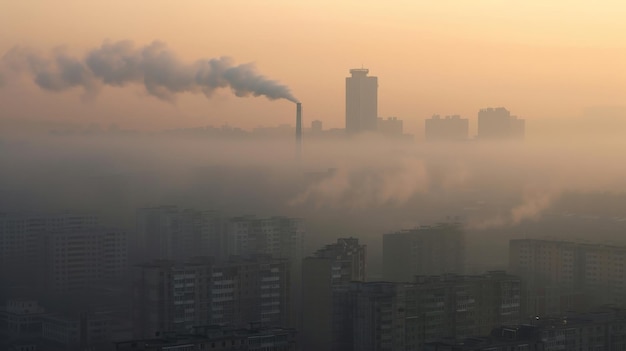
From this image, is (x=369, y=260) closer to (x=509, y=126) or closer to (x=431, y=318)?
(x=431, y=318)

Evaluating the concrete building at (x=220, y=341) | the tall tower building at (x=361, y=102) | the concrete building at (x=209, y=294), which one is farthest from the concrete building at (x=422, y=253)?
the tall tower building at (x=361, y=102)

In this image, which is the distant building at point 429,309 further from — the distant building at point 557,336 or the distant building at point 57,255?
the distant building at point 57,255

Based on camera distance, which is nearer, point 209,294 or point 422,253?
point 209,294

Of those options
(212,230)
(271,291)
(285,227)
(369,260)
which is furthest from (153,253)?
(271,291)

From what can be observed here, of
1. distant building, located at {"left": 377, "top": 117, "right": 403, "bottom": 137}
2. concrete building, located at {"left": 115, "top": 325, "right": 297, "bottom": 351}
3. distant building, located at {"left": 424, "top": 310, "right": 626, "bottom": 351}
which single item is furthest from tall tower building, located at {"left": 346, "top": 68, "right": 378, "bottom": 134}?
concrete building, located at {"left": 115, "top": 325, "right": 297, "bottom": 351}

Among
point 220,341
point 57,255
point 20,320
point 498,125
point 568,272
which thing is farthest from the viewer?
point 498,125

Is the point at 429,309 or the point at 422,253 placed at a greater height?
the point at 422,253

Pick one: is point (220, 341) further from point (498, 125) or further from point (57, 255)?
point (498, 125)

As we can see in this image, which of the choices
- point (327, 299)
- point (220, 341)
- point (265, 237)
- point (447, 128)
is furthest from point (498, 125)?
point (220, 341)
